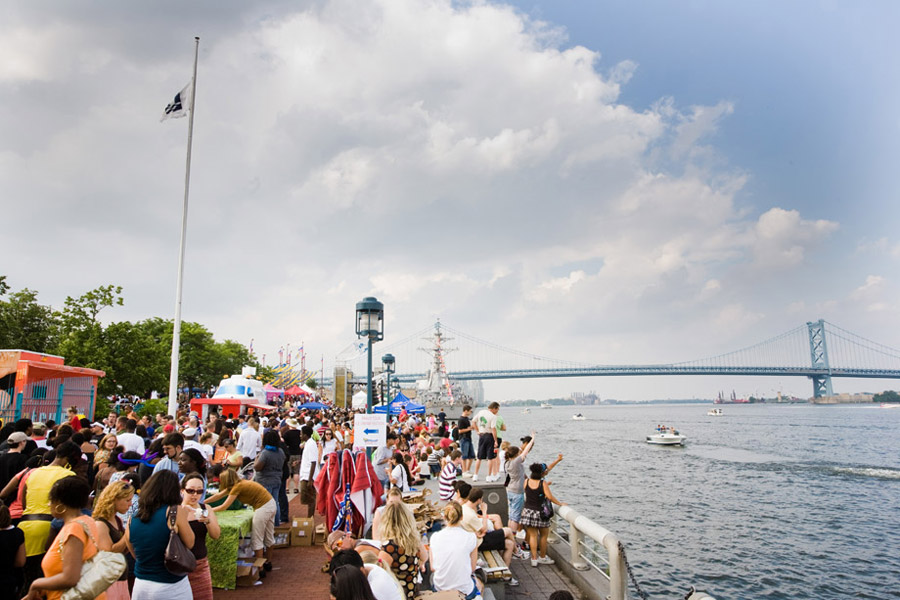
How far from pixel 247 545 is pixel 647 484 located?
23.1 m

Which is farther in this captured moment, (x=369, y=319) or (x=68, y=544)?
(x=369, y=319)

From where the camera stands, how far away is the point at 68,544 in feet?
11.7

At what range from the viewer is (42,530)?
173 inches

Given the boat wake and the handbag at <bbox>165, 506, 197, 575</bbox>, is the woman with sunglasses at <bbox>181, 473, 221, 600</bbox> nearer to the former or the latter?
the handbag at <bbox>165, 506, 197, 575</bbox>

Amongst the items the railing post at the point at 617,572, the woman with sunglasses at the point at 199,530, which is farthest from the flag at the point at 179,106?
the railing post at the point at 617,572

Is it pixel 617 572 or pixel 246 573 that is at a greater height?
pixel 617 572

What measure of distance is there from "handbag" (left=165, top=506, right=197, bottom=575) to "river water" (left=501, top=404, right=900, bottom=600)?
991 centimetres

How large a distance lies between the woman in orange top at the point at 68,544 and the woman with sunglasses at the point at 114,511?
0.49 ft

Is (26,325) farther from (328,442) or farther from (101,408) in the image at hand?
(328,442)

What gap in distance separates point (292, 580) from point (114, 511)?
3156 mm

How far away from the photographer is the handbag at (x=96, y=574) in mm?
3572

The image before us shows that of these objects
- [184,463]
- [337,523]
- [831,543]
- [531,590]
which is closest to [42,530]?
[184,463]

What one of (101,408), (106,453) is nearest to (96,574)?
(106,453)

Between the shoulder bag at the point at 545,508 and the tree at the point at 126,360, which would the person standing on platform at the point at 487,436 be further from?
the tree at the point at 126,360
